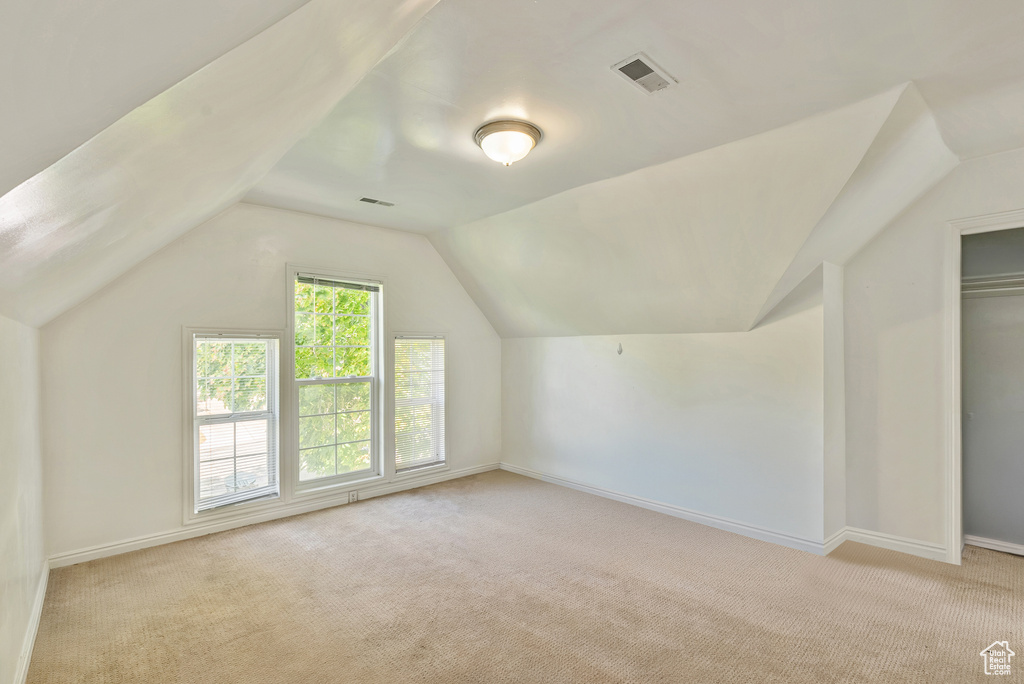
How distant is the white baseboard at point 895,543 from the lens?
341 cm

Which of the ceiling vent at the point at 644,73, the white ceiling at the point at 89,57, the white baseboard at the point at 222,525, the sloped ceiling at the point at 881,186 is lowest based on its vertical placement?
the white baseboard at the point at 222,525

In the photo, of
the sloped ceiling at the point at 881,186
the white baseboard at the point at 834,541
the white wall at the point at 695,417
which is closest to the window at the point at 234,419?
Result: the white wall at the point at 695,417

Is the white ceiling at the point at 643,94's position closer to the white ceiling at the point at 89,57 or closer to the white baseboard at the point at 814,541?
the white ceiling at the point at 89,57

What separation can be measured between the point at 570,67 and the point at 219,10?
5.38ft

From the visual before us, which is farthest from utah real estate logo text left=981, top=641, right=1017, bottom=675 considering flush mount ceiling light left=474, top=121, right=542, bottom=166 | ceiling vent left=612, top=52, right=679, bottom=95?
flush mount ceiling light left=474, top=121, right=542, bottom=166

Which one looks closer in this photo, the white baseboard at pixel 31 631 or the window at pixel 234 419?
the white baseboard at pixel 31 631

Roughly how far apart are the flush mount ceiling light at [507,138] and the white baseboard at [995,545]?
4054 millimetres

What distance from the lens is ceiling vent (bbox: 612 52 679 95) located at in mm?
2108

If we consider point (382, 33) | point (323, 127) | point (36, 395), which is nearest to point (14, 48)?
point (382, 33)

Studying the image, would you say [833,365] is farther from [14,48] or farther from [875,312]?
[14,48]

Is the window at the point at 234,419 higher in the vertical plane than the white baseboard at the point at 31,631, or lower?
higher

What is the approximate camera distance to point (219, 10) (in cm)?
83

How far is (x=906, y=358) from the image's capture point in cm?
351

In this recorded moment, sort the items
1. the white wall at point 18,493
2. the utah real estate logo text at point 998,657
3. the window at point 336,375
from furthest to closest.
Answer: the window at point 336,375 → the utah real estate logo text at point 998,657 → the white wall at point 18,493
